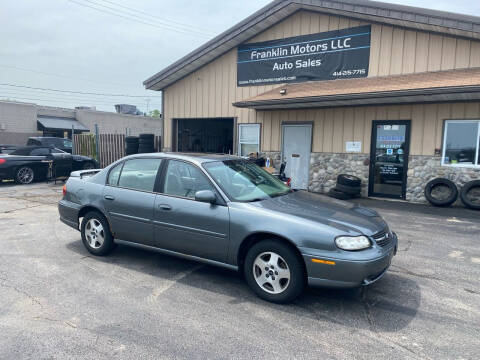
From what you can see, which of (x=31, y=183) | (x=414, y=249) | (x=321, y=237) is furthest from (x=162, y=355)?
(x=31, y=183)

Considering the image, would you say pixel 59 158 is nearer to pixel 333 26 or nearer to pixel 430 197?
pixel 333 26

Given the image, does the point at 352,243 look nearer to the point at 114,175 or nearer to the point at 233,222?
the point at 233,222

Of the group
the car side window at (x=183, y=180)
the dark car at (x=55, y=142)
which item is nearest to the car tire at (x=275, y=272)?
the car side window at (x=183, y=180)

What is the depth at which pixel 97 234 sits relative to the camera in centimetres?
514

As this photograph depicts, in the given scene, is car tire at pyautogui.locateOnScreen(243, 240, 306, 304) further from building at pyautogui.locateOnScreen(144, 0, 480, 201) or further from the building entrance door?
the building entrance door

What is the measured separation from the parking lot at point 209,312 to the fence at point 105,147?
37.3 ft

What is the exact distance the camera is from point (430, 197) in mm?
9516

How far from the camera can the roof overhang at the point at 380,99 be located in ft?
26.6

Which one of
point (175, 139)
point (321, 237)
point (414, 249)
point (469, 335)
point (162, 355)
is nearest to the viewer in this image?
point (162, 355)

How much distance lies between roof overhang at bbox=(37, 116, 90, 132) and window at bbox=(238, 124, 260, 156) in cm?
2005

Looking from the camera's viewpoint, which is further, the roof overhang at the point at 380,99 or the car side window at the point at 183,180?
the roof overhang at the point at 380,99

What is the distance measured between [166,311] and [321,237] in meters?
1.70

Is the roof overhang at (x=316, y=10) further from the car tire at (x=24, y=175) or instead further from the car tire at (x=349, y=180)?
the car tire at (x=24, y=175)

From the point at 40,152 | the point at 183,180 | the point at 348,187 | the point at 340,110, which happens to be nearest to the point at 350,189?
the point at 348,187
